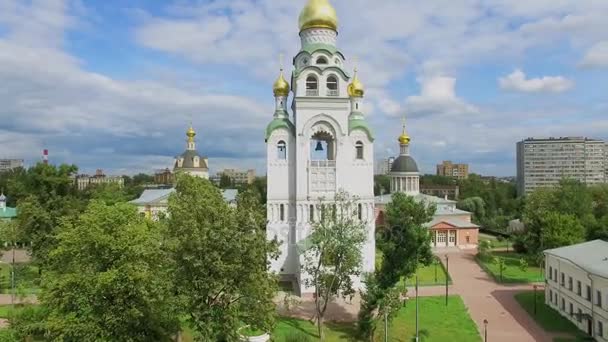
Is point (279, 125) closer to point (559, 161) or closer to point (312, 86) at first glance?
point (312, 86)

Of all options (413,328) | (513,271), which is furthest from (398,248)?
(513,271)

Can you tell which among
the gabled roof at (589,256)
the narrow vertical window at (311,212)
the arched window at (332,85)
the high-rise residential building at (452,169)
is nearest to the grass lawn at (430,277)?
the narrow vertical window at (311,212)

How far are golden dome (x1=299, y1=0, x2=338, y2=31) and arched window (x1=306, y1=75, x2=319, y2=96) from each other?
4.24 metres

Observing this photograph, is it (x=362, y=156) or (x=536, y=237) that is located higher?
(x=362, y=156)

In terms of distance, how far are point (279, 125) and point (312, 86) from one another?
11.6 feet

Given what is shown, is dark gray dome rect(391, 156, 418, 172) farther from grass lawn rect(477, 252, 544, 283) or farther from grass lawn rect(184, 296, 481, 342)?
grass lawn rect(184, 296, 481, 342)

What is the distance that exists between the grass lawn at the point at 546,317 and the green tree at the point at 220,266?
1623cm

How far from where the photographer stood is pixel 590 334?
76.8 feet

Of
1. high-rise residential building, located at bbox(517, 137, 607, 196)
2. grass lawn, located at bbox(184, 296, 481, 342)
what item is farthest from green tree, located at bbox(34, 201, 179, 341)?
high-rise residential building, located at bbox(517, 137, 607, 196)

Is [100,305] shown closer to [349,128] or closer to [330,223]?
[330,223]

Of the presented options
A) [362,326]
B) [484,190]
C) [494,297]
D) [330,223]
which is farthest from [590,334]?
[484,190]

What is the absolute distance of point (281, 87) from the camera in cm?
3544

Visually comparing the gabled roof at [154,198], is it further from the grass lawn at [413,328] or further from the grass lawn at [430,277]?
the grass lawn at [413,328]

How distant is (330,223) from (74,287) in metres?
11.8
